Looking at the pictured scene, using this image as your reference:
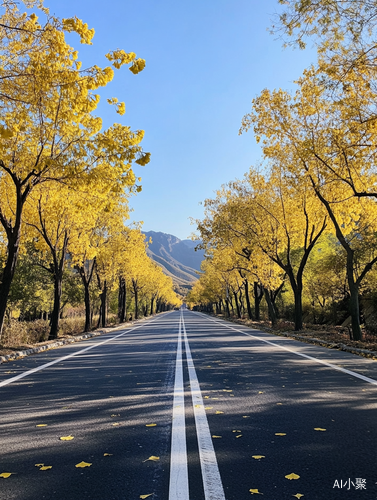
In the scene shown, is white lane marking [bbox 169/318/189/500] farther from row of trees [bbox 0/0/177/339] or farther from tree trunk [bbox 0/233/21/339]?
tree trunk [bbox 0/233/21/339]

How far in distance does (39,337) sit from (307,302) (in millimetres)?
27201

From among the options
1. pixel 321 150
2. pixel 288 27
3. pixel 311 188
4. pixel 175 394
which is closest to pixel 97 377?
pixel 175 394

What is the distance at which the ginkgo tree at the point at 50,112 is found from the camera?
8.44 metres

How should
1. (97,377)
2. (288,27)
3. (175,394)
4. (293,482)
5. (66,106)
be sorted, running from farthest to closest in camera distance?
(66,106)
(288,27)
(97,377)
(175,394)
(293,482)

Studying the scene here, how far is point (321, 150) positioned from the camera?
44.2 feet

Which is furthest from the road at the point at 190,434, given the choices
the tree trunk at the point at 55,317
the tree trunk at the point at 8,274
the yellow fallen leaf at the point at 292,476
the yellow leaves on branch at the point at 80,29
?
the tree trunk at the point at 55,317

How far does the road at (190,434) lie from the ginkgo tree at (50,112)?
5328 mm

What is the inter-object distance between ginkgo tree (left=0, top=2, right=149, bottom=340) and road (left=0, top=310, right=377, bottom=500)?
5328mm

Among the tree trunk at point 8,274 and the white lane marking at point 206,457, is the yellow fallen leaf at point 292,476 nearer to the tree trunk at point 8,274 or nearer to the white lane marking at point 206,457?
the white lane marking at point 206,457

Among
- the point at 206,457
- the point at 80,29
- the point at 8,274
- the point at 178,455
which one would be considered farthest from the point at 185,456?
the point at 8,274

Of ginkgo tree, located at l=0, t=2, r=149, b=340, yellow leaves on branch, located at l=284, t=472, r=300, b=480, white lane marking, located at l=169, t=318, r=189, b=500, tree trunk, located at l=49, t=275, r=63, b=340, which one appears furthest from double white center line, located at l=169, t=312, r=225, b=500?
tree trunk, located at l=49, t=275, r=63, b=340

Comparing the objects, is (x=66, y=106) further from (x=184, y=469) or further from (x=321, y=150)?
(x=184, y=469)

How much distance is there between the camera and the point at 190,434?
13.7 ft

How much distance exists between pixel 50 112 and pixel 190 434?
926cm
